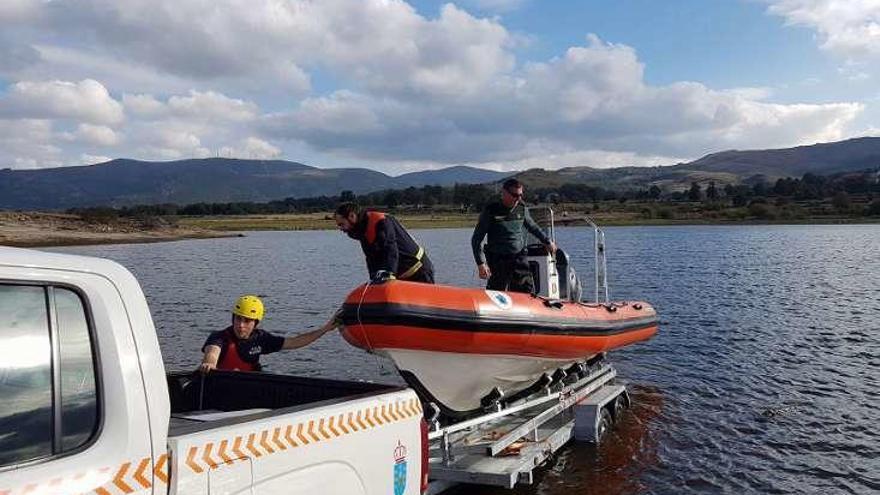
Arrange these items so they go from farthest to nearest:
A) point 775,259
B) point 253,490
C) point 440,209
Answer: point 440,209
point 775,259
point 253,490

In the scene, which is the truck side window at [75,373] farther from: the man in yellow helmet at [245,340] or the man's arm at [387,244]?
the man's arm at [387,244]

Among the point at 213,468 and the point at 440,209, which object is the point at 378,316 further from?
the point at 440,209

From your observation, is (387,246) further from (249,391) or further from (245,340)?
(249,391)

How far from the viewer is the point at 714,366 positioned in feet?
43.8

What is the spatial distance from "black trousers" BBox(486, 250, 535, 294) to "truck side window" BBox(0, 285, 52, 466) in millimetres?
6623

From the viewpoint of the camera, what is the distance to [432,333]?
21.1ft

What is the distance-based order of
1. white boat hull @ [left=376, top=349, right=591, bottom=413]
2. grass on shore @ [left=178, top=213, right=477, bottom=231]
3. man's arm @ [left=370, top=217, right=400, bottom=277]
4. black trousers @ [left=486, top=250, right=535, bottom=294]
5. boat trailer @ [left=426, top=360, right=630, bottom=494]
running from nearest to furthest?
boat trailer @ [left=426, top=360, right=630, bottom=494], white boat hull @ [left=376, top=349, right=591, bottom=413], man's arm @ [left=370, top=217, right=400, bottom=277], black trousers @ [left=486, top=250, right=535, bottom=294], grass on shore @ [left=178, top=213, right=477, bottom=231]

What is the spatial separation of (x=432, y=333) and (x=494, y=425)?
6.29 ft

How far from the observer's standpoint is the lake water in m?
8.02

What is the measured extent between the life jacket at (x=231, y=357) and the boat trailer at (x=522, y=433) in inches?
69.3

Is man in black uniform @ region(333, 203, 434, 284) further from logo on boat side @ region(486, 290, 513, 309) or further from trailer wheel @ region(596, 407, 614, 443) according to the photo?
trailer wheel @ region(596, 407, 614, 443)

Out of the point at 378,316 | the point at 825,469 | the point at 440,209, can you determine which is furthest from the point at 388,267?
the point at 440,209

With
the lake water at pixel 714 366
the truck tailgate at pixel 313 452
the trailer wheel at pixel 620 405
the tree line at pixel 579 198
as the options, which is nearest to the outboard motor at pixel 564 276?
the trailer wheel at pixel 620 405

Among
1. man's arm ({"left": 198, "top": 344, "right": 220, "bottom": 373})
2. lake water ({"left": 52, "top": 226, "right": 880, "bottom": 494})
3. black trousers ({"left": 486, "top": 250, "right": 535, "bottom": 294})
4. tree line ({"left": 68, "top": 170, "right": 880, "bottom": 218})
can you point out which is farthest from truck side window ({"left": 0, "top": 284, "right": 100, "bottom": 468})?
tree line ({"left": 68, "top": 170, "right": 880, "bottom": 218})
